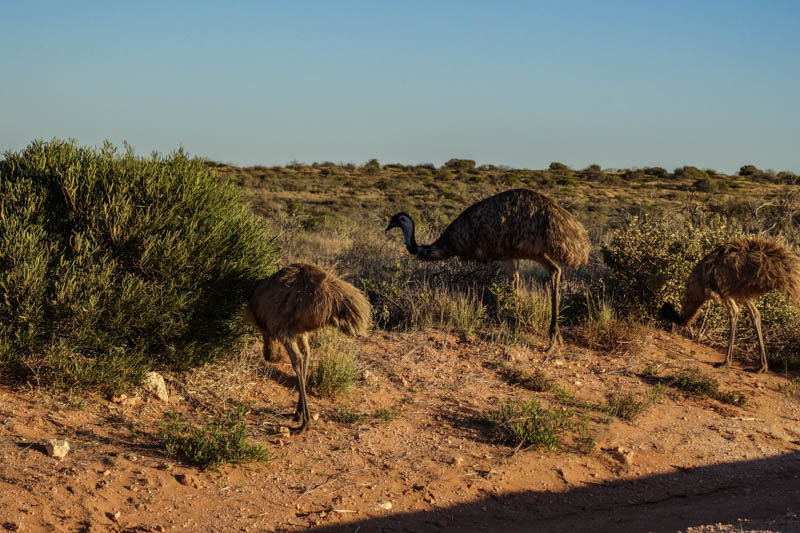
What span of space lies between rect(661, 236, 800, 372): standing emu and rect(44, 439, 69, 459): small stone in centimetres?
719

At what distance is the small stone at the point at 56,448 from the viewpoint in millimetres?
5816

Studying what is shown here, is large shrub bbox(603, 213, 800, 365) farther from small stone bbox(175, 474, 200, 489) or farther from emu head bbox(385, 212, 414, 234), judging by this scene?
small stone bbox(175, 474, 200, 489)

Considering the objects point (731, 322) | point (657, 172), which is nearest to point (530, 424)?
point (731, 322)

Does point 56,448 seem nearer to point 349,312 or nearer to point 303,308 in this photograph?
point 303,308

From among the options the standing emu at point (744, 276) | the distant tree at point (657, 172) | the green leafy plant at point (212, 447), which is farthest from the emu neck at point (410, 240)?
the distant tree at point (657, 172)

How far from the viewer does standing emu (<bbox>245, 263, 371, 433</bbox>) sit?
6320 millimetres

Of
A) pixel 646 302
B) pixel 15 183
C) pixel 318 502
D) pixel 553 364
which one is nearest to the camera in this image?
pixel 318 502

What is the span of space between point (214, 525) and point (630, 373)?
17.8 ft

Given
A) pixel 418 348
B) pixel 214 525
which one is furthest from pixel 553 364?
pixel 214 525

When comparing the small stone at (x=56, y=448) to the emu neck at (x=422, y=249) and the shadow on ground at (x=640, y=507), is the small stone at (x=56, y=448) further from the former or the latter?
the emu neck at (x=422, y=249)

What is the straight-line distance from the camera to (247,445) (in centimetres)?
610

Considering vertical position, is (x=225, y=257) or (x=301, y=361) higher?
(x=225, y=257)

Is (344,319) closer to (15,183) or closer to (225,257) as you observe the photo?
(225,257)

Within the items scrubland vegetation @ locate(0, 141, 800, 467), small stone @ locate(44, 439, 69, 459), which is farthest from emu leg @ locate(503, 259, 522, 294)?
small stone @ locate(44, 439, 69, 459)
